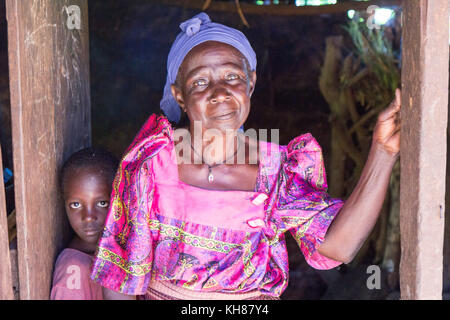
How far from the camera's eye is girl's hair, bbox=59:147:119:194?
89.7 inches

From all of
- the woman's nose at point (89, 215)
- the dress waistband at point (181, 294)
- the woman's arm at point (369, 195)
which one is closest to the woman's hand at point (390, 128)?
the woman's arm at point (369, 195)

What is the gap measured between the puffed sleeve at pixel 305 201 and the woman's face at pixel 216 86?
27cm

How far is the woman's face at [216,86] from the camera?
2059 millimetres

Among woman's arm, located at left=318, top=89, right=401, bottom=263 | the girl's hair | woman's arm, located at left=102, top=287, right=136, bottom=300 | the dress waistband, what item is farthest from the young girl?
woman's arm, located at left=318, top=89, right=401, bottom=263

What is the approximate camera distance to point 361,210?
1.86 meters

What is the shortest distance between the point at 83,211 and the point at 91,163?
0.71 feet

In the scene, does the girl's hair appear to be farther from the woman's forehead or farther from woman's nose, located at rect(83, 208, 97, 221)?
the woman's forehead

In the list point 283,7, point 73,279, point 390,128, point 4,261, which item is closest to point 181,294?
point 73,279

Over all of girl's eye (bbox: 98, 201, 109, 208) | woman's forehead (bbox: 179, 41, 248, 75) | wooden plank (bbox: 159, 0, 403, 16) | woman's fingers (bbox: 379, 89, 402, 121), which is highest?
wooden plank (bbox: 159, 0, 403, 16)

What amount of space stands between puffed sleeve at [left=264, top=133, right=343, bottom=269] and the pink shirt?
83cm

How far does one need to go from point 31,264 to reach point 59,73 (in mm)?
843

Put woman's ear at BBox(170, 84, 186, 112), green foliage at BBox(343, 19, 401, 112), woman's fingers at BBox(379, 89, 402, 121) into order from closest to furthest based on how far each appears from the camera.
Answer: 1. woman's fingers at BBox(379, 89, 402, 121)
2. woman's ear at BBox(170, 84, 186, 112)
3. green foliage at BBox(343, 19, 401, 112)

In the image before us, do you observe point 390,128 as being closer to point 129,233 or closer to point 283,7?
point 129,233
